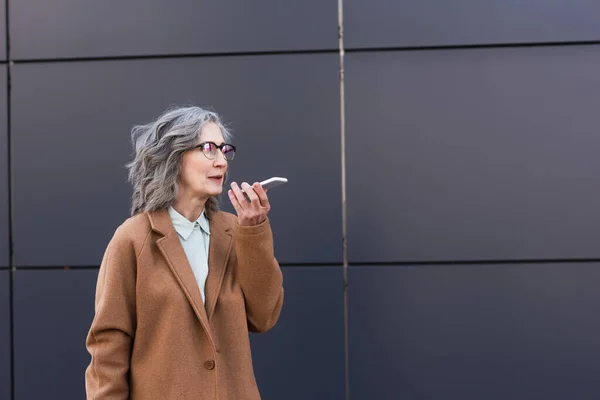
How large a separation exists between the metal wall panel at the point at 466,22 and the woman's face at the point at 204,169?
170 cm

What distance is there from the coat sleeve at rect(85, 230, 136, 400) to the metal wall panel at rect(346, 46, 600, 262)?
1.80 m

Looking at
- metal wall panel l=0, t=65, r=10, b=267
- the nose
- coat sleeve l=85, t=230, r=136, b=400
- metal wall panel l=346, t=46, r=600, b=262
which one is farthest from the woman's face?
metal wall panel l=0, t=65, r=10, b=267

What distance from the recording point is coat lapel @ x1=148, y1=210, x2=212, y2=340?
2373 mm

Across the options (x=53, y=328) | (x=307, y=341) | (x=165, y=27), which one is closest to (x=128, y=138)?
(x=165, y=27)

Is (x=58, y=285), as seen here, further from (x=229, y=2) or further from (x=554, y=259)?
(x=554, y=259)

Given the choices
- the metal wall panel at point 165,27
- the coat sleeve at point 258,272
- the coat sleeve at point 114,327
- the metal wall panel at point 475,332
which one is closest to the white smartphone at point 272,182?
the coat sleeve at point 258,272

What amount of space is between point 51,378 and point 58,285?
0.56 meters

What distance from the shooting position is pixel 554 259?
3.90 metres

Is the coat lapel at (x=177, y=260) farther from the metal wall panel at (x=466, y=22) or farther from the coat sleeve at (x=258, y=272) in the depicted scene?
the metal wall panel at (x=466, y=22)

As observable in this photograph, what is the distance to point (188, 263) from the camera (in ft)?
8.03

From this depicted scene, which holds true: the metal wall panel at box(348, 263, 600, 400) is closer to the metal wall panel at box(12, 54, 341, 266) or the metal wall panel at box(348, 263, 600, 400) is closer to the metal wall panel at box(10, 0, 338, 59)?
the metal wall panel at box(12, 54, 341, 266)

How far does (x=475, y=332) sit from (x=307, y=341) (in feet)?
3.18

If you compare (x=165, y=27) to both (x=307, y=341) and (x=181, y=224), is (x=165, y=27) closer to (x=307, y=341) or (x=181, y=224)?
(x=181, y=224)

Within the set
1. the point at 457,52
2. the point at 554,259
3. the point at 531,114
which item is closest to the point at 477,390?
the point at 554,259
